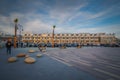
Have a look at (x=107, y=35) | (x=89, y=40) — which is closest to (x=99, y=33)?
(x=107, y=35)

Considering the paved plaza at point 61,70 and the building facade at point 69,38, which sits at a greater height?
the building facade at point 69,38

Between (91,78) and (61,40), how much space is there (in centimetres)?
9489

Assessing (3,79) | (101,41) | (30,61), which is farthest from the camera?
(101,41)

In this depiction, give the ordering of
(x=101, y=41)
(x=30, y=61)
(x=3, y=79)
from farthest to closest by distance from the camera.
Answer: (x=101, y=41), (x=30, y=61), (x=3, y=79)

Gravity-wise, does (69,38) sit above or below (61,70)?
above

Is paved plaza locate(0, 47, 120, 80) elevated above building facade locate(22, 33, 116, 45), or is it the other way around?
building facade locate(22, 33, 116, 45)

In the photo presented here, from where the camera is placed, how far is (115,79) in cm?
388

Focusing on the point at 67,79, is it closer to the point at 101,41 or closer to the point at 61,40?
the point at 61,40

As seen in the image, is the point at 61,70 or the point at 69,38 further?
the point at 69,38

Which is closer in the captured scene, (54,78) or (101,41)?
(54,78)

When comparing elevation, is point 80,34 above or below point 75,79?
above

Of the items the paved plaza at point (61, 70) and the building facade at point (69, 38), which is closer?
the paved plaza at point (61, 70)

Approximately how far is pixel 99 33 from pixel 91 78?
4295 inches

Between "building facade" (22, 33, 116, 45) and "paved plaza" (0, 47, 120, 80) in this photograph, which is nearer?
"paved plaza" (0, 47, 120, 80)
